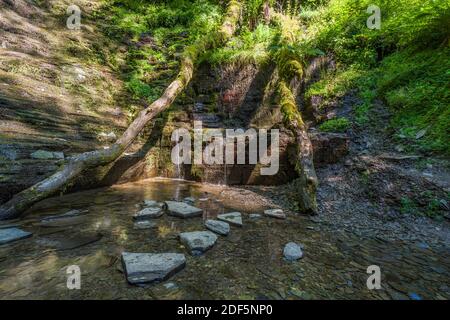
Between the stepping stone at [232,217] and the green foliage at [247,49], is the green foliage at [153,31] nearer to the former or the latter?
the green foliage at [247,49]

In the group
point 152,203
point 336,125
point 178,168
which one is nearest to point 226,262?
point 152,203

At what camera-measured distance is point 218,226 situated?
3008 mm

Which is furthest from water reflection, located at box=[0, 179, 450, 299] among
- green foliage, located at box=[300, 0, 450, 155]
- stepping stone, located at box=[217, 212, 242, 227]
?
green foliage, located at box=[300, 0, 450, 155]

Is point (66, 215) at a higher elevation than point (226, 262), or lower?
higher

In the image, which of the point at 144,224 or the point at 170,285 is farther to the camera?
the point at 144,224

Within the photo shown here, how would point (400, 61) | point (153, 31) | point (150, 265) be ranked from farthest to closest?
point (153, 31) < point (400, 61) < point (150, 265)

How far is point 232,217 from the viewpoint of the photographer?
3393 millimetres

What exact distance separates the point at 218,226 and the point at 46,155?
10.5 ft

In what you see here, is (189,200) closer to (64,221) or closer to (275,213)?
(275,213)

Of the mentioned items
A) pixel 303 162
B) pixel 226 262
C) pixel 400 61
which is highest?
pixel 400 61

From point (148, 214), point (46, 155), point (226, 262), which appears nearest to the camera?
point (226, 262)
